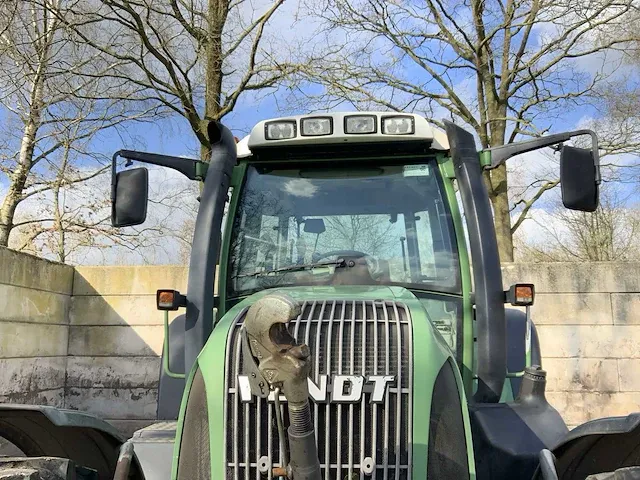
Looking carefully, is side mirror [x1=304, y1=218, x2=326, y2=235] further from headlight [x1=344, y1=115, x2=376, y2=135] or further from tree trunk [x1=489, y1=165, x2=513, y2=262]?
tree trunk [x1=489, y1=165, x2=513, y2=262]

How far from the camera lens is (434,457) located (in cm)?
216

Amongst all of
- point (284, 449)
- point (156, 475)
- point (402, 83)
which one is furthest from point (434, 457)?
point (402, 83)

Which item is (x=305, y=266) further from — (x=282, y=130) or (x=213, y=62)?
(x=213, y=62)

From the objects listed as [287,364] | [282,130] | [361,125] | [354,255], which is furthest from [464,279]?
[287,364]

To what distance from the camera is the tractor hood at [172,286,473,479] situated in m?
2.10

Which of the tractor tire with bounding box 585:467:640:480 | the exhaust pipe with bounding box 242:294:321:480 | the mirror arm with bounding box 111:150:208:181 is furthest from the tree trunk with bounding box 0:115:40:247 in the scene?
the tractor tire with bounding box 585:467:640:480

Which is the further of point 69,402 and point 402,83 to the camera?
point 402,83

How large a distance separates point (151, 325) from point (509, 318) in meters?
5.56

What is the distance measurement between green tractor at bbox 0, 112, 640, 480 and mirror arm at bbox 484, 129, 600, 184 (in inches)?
0.5

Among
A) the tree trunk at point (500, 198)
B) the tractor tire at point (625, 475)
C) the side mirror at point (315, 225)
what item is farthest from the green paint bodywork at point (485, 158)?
the tree trunk at point (500, 198)

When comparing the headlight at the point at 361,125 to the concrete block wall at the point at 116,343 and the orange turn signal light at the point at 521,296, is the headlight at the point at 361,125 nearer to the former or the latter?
the orange turn signal light at the point at 521,296

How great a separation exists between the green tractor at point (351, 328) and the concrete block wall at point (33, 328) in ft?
12.5

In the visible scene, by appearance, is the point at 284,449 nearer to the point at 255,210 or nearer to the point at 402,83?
Answer: the point at 255,210

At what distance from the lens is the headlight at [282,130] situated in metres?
3.34
